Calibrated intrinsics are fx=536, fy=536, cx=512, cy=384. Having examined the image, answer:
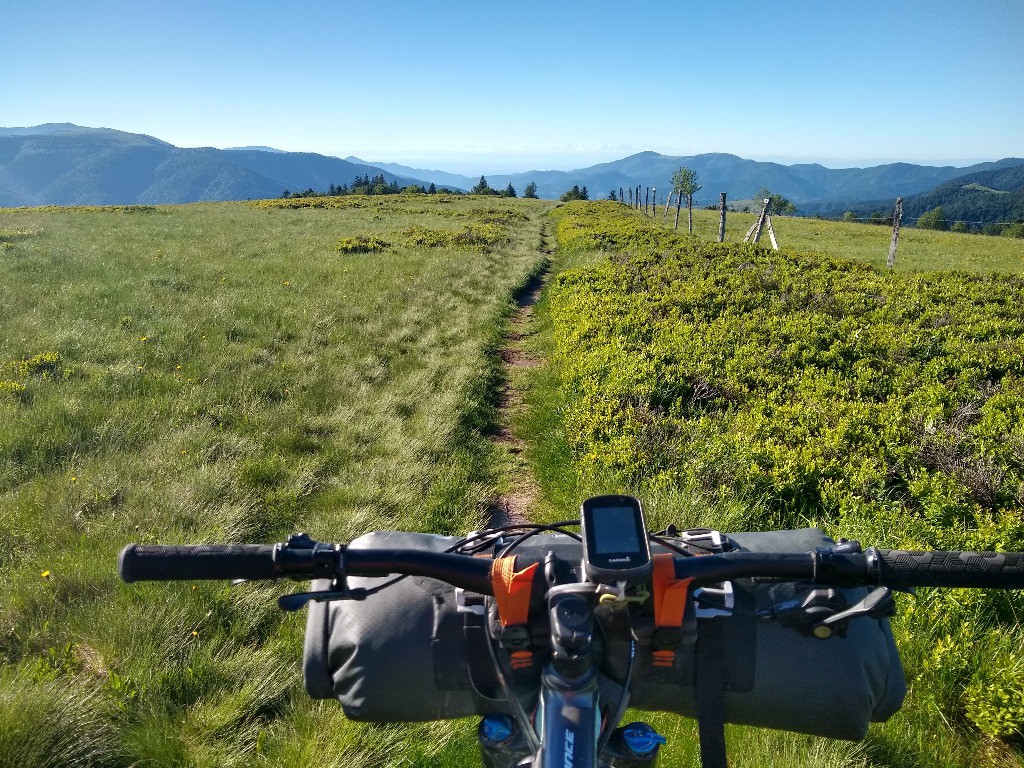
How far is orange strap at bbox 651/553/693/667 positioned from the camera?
1.23 metres

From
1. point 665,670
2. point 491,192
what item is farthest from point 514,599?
point 491,192

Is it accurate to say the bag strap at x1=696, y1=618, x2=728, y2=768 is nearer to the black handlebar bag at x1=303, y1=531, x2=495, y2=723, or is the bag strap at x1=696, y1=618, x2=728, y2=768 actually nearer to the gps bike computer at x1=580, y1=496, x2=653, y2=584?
the gps bike computer at x1=580, y1=496, x2=653, y2=584

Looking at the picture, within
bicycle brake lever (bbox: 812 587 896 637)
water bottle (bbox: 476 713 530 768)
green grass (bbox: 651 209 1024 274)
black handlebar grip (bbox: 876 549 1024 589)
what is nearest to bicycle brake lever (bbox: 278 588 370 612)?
water bottle (bbox: 476 713 530 768)

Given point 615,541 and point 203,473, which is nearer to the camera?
point 615,541

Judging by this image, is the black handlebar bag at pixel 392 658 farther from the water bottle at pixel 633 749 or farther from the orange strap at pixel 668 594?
the orange strap at pixel 668 594

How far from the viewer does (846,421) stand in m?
5.16

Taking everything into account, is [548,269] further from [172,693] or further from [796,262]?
[172,693]

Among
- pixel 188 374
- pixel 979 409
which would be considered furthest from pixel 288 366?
pixel 979 409

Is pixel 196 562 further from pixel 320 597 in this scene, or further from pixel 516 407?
pixel 516 407

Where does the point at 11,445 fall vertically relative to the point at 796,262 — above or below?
below

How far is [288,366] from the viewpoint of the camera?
25.5 feet

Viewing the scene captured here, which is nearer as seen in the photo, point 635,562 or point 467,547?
point 635,562

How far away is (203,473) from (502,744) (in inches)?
167

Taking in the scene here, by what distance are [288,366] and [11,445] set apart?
3.27 m
